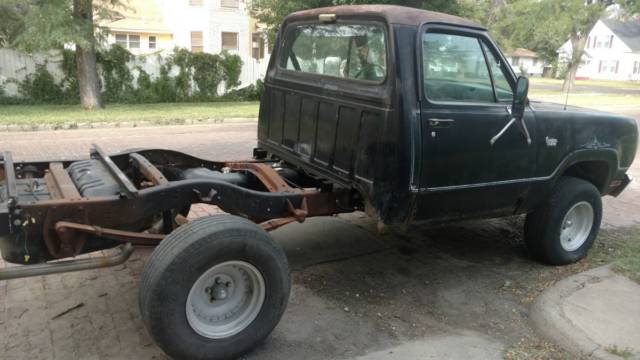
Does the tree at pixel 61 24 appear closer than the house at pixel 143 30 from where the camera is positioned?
Yes

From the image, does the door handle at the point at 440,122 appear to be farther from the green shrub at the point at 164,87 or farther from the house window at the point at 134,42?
the house window at the point at 134,42

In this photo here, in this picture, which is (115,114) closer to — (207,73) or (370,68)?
(207,73)

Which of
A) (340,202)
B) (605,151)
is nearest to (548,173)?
(605,151)

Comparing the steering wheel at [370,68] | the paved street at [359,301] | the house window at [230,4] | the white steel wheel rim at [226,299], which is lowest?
the paved street at [359,301]

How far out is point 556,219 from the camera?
4.96 metres

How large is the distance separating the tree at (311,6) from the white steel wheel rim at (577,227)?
40.3 ft

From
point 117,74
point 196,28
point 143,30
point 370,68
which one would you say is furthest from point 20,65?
point 370,68

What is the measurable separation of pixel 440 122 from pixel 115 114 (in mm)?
12269

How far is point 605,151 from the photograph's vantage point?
5.15 metres

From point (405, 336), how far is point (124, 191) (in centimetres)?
202

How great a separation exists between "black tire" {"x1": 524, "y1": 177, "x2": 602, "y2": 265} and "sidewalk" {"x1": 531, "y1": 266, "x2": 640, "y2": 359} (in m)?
0.34

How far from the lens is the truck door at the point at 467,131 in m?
4.05

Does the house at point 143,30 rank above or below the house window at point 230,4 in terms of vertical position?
below

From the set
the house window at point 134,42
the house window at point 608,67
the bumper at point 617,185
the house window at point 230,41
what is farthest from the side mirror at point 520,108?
the house window at point 608,67
